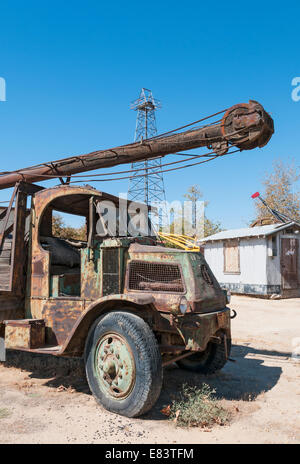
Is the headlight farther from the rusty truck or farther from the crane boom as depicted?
the crane boom

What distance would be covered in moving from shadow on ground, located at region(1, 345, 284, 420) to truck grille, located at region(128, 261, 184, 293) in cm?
149

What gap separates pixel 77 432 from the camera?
3.86 meters

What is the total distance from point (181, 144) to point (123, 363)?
346cm

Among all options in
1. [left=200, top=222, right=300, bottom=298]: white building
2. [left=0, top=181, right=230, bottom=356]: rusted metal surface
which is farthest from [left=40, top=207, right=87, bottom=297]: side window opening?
[left=200, top=222, right=300, bottom=298]: white building

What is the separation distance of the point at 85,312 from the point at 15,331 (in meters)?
1.30

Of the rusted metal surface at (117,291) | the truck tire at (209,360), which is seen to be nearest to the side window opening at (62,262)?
the rusted metal surface at (117,291)

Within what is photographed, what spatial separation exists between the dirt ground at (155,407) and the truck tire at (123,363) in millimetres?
196

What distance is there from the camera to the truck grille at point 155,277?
4.96m

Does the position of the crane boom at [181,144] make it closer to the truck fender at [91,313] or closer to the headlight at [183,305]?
the headlight at [183,305]
